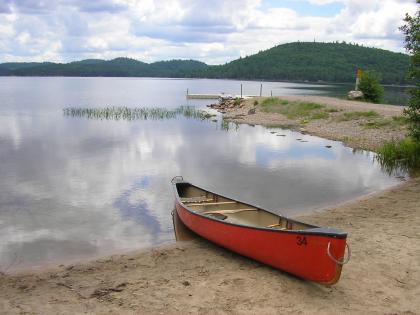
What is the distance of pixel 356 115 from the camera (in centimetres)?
3341

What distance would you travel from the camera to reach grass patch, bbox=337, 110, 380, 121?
3219 centimetres

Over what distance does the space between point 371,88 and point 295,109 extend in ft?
36.5

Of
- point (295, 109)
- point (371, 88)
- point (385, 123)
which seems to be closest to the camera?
point (385, 123)

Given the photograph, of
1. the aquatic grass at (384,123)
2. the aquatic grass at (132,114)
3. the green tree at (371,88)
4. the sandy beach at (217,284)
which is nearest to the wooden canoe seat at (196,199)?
the sandy beach at (217,284)

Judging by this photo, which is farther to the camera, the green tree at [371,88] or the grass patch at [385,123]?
the green tree at [371,88]

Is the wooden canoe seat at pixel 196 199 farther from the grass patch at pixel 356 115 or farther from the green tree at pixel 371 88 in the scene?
the green tree at pixel 371 88

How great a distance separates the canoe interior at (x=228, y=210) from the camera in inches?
397

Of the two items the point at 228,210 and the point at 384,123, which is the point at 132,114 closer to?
the point at 384,123

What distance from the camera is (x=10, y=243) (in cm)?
1136

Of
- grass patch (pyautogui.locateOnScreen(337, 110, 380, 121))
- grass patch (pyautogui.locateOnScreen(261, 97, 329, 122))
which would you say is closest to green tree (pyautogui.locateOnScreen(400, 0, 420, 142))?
grass patch (pyautogui.locateOnScreen(337, 110, 380, 121))

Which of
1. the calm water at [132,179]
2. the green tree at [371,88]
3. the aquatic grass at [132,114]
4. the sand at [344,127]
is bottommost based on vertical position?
the calm water at [132,179]

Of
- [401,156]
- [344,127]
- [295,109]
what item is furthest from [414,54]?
[295,109]

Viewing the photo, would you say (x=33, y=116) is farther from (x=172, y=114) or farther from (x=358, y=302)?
(x=358, y=302)

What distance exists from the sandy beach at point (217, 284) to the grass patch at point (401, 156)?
9771mm
